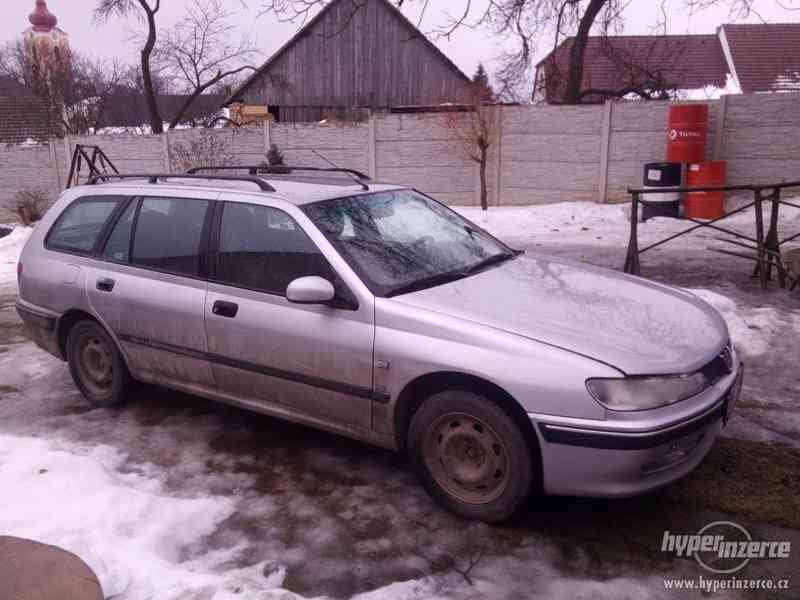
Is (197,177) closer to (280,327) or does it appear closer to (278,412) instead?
(280,327)

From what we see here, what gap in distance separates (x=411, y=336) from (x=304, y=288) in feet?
1.96

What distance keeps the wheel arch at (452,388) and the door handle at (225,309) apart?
1137 mm

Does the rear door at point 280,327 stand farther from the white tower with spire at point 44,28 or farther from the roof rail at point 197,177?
the white tower with spire at point 44,28

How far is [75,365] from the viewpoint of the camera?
192 inches

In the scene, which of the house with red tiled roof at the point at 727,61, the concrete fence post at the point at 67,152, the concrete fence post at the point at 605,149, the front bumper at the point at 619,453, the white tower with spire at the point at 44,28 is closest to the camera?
the front bumper at the point at 619,453

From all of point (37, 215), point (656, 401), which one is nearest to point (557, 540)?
point (656, 401)

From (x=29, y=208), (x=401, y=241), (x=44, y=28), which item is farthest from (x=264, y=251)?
(x=44, y=28)

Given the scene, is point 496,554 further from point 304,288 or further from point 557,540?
point 304,288

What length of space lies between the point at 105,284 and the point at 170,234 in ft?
2.02

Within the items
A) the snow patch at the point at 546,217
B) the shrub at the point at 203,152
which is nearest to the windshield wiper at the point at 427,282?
the snow patch at the point at 546,217

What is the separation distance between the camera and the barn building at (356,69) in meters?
24.2

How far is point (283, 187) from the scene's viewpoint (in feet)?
13.5

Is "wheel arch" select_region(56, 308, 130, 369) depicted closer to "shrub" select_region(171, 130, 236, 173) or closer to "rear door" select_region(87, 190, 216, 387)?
"rear door" select_region(87, 190, 216, 387)

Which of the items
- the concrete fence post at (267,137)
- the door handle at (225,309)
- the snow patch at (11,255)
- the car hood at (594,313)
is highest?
the concrete fence post at (267,137)
